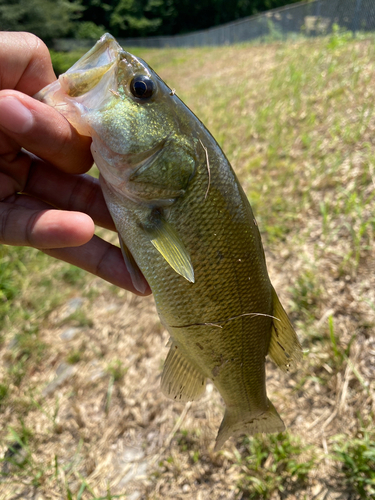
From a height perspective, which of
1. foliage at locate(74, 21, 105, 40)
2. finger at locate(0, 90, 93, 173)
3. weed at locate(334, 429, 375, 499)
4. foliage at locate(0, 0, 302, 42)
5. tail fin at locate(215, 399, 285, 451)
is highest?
foliage at locate(0, 0, 302, 42)

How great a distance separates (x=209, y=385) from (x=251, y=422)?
0.85 metres

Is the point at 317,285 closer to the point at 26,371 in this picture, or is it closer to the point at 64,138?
the point at 64,138

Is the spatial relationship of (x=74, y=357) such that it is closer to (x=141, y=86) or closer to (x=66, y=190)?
(x=66, y=190)

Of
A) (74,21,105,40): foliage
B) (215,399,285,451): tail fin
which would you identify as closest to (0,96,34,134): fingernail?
(215,399,285,451): tail fin

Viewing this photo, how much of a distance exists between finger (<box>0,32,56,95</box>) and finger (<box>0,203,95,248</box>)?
751mm

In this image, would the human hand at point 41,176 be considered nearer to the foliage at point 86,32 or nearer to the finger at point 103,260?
the finger at point 103,260

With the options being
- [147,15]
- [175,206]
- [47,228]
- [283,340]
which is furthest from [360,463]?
[147,15]

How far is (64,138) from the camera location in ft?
4.85

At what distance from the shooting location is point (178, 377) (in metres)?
1.69

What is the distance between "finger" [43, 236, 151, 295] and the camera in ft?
6.12

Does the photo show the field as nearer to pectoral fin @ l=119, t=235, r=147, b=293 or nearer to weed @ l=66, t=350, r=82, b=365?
weed @ l=66, t=350, r=82, b=365

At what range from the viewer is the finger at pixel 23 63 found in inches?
63.7

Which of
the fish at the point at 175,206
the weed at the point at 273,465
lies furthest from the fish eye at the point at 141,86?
the weed at the point at 273,465

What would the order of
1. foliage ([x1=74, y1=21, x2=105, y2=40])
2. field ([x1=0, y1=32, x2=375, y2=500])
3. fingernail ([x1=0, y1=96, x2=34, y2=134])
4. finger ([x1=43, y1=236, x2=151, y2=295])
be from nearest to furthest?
fingernail ([x1=0, y1=96, x2=34, y2=134])
finger ([x1=43, y1=236, x2=151, y2=295])
field ([x1=0, y1=32, x2=375, y2=500])
foliage ([x1=74, y1=21, x2=105, y2=40])
